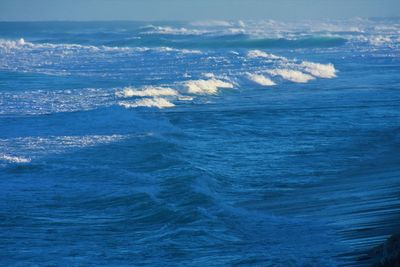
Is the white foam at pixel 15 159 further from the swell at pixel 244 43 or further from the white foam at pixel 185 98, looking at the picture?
the swell at pixel 244 43

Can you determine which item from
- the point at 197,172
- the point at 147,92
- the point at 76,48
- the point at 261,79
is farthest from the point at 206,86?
the point at 76,48

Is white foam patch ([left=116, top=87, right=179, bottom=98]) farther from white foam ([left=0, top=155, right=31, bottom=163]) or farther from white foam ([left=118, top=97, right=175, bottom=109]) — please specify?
white foam ([left=0, top=155, right=31, bottom=163])

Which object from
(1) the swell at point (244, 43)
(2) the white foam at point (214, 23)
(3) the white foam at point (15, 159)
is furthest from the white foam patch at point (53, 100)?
(2) the white foam at point (214, 23)

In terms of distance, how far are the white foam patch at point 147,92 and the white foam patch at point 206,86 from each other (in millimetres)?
784

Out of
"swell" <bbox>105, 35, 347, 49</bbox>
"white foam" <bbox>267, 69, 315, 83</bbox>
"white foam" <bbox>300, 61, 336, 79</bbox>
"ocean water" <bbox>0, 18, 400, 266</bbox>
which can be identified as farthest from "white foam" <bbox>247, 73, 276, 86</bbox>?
"swell" <bbox>105, 35, 347, 49</bbox>

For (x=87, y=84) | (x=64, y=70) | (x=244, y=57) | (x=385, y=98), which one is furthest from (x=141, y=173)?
(x=244, y=57)

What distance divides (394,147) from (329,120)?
366 centimetres

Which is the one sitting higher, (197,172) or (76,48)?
(76,48)

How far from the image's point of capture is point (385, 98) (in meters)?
22.2

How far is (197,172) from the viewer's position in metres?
12.2

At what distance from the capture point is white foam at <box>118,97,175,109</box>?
2148 centimetres

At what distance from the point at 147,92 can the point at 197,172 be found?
1208cm

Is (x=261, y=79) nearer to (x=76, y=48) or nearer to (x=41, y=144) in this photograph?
(x=41, y=144)

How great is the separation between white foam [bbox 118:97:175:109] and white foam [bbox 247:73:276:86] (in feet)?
21.5
